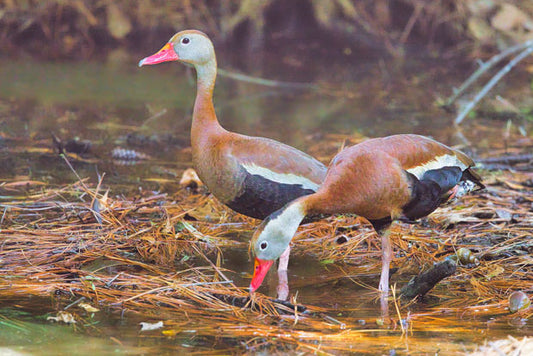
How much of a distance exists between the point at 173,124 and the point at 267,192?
3.90 meters

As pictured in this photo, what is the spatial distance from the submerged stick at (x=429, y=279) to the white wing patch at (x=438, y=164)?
1.88 ft

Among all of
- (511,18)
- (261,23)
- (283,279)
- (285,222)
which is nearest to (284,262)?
(283,279)

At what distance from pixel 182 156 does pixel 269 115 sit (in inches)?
78.4

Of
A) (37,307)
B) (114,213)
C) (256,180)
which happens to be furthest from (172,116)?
(37,307)

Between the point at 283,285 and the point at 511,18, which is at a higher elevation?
the point at 511,18

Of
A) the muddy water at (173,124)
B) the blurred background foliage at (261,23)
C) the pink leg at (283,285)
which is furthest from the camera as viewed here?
the blurred background foliage at (261,23)

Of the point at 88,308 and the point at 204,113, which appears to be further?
the point at 204,113

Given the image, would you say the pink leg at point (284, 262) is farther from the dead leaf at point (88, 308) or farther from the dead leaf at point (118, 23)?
the dead leaf at point (118, 23)

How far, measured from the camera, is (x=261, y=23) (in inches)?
506

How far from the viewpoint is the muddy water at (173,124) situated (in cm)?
333

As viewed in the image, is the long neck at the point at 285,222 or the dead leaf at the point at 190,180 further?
the dead leaf at the point at 190,180

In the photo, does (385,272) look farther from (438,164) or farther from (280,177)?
(280,177)

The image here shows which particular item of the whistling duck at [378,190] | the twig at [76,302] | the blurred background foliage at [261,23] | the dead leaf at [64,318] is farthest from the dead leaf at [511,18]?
the dead leaf at [64,318]

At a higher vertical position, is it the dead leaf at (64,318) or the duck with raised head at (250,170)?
the duck with raised head at (250,170)
